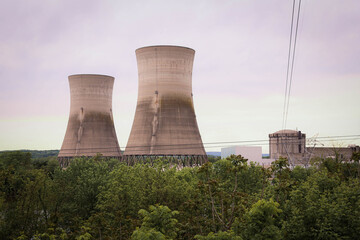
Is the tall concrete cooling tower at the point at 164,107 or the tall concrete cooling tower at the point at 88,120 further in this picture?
the tall concrete cooling tower at the point at 88,120

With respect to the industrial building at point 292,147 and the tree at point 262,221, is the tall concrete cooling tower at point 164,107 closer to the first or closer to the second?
the tree at point 262,221

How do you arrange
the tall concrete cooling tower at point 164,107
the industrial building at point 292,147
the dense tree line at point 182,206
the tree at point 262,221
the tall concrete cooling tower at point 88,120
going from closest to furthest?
the tree at point 262,221 → the dense tree line at point 182,206 → the tall concrete cooling tower at point 164,107 → the tall concrete cooling tower at point 88,120 → the industrial building at point 292,147

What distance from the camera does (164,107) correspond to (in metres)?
33.5

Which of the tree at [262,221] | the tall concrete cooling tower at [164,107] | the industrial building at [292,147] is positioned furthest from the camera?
the industrial building at [292,147]

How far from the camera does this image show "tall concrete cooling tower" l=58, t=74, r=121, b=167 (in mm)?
40719

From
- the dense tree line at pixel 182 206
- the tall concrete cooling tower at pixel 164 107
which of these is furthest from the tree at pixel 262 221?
the tall concrete cooling tower at pixel 164 107

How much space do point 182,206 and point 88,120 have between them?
29899 millimetres

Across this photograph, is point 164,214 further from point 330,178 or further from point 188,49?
point 188,49

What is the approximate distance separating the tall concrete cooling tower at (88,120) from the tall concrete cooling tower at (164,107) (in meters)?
7.57

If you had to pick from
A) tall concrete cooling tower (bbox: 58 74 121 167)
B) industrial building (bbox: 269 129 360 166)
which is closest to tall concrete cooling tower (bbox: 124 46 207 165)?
tall concrete cooling tower (bbox: 58 74 121 167)

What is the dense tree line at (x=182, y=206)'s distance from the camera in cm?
1089

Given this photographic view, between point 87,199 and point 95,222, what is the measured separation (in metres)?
8.14

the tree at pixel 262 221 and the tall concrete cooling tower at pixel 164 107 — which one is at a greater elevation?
the tall concrete cooling tower at pixel 164 107

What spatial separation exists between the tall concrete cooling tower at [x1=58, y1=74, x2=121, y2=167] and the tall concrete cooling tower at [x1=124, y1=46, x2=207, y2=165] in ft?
24.8
